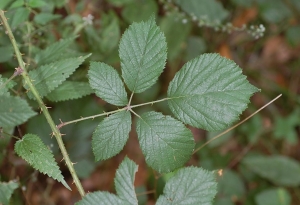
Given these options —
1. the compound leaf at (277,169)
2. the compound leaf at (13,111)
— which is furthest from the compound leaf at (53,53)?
the compound leaf at (277,169)

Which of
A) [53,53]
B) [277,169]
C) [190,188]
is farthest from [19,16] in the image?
[277,169]

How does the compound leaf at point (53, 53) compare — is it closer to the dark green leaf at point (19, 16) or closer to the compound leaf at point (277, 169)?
the dark green leaf at point (19, 16)

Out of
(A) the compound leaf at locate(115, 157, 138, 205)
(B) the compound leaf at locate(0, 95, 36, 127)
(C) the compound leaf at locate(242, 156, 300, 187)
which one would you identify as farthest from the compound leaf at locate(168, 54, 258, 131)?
(C) the compound leaf at locate(242, 156, 300, 187)

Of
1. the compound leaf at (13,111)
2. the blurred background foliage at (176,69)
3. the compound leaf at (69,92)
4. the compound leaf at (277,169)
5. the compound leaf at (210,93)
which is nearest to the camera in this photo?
the compound leaf at (13,111)

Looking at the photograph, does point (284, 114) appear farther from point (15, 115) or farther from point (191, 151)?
point (15, 115)

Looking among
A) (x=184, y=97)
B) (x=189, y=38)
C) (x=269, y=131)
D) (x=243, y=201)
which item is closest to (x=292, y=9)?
(x=189, y=38)

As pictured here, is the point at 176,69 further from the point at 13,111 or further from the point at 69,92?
the point at 13,111
